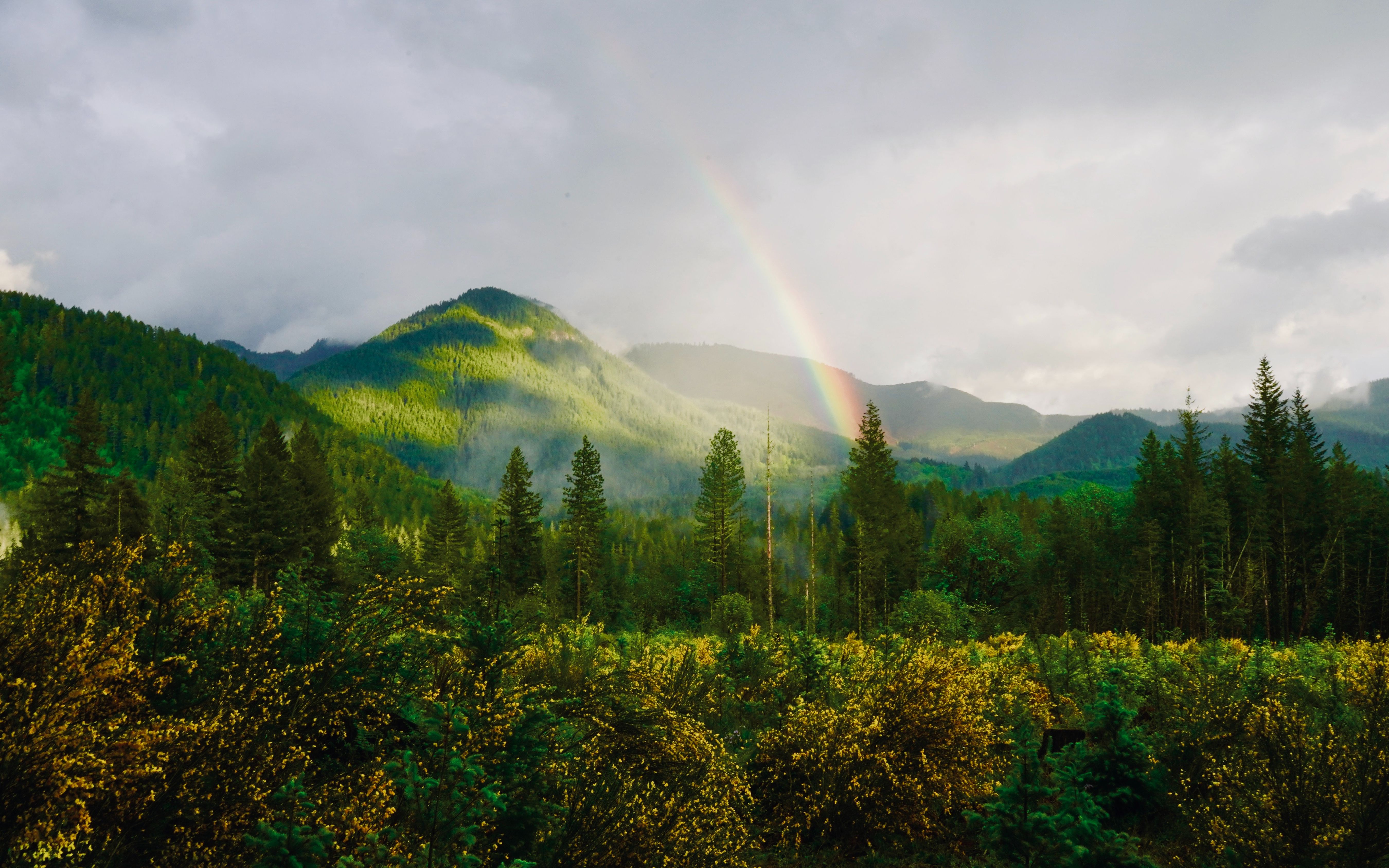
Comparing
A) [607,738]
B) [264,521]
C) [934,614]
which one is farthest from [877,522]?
[607,738]

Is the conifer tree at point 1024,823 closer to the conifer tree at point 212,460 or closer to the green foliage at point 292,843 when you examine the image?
the green foliage at point 292,843

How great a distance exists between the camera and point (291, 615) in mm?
7078

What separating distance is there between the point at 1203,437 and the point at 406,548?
64.9 m

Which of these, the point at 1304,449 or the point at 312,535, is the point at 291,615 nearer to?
the point at 312,535

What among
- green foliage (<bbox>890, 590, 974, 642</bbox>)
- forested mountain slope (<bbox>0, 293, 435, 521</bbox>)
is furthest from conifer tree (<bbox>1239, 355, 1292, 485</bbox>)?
forested mountain slope (<bbox>0, 293, 435, 521</bbox>)

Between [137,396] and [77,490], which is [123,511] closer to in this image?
[77,490]

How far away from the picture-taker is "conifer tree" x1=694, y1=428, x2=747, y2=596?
150ft

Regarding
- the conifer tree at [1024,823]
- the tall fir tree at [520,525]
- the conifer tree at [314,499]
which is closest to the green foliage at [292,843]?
the conifer tree at [1024,823]

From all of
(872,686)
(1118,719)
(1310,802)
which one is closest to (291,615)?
(872,686)

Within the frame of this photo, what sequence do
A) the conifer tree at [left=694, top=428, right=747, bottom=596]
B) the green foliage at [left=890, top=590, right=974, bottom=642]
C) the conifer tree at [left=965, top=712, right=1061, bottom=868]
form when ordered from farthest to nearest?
1. the conifer tree at [left=694, top=428, right=747, bottom=596]
2. the green foliage at [left=890, top=590, right=974, bottom=642]
3. the conifer tree at [left=965, top=712, right=1061, bottom=868]

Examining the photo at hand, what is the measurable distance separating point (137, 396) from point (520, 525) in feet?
555

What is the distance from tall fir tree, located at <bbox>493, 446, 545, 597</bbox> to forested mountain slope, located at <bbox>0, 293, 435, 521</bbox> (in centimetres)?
7816

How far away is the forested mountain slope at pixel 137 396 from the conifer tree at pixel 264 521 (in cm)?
8378

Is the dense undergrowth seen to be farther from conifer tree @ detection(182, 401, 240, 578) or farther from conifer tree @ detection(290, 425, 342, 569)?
conifer tree @ detection(290, 425, 342, 569)
